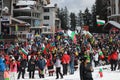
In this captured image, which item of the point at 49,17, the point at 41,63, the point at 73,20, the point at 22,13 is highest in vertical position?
the point at 22,13

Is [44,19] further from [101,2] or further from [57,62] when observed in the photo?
[57,62]

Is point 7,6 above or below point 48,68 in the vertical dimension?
above

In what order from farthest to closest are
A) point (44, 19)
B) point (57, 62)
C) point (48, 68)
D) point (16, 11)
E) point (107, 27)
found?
point (44, 19) → point (16, 11) → point (107, 27) → point (48, 68) → point (57, 62)

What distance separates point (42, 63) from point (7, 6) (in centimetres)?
5387

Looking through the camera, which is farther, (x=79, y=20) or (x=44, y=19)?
(x=79, y=20)

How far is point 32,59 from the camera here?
77.5 feet

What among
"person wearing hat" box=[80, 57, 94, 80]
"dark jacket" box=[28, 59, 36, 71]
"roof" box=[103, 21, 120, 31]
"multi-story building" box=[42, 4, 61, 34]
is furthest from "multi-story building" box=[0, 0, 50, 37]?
"person wearing hat" box=[80, 57, 94, 80]

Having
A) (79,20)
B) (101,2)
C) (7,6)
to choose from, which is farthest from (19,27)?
(79,20)

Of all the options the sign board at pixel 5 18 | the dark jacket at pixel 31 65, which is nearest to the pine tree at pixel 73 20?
the sign board at pixel 5 18

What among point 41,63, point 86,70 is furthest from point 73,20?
point 86,70

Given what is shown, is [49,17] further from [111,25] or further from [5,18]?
[111,25]

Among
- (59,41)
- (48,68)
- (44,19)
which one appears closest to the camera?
(48,68)

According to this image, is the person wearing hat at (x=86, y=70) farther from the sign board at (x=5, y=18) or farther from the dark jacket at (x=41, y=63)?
the sign board at (x=5, y=18)

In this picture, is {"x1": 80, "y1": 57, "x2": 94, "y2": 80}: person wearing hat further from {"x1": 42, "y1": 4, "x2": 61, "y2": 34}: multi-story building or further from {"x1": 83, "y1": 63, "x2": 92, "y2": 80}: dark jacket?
{"x1": 42, "y1": 4, "x2": 61, "y2": 34}: multi-story building
